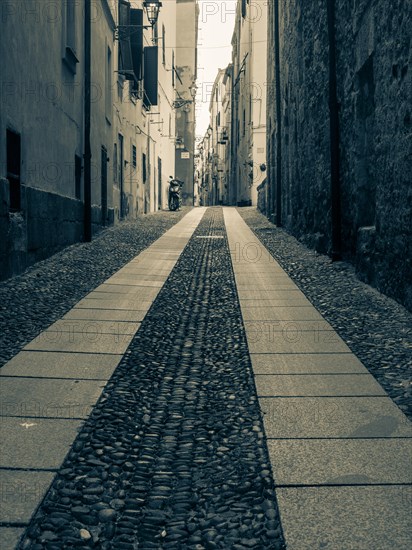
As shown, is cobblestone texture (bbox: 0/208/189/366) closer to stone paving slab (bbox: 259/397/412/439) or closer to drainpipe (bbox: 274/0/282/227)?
stone paving slab (bbox: 259/397/412/439)

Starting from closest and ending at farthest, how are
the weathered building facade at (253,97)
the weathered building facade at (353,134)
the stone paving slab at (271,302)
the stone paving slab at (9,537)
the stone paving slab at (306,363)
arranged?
the stone paving slab at (9,537) → the stone paving slab at (306,363) → the weathered building facade at (353,134) → the stone paving slab at (271,302) → the weathered building facade at (253,97)

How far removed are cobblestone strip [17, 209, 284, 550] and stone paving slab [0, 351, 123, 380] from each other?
105mm

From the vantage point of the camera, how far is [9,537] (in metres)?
1.75

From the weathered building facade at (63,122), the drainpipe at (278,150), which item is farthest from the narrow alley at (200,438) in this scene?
the drainpipe at (278,150)

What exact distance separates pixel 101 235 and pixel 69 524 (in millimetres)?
10617

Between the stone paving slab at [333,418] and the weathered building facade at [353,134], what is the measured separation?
7.52 feet

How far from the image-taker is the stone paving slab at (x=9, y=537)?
171cm

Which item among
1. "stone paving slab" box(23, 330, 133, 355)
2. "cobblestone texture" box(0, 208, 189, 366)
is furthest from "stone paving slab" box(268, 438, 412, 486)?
"cobblestone texture" box(0, 208, 189, 366)

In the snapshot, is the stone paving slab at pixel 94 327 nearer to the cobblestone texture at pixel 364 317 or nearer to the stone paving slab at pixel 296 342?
the stone paving slab at pixel 296 342

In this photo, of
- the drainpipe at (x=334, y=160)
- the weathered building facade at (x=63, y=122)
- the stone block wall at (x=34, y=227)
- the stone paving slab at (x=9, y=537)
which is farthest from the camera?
the drainpipe at (x=334, y=160)

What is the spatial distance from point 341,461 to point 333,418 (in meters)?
→ 0.46

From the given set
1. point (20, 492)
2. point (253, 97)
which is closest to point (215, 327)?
point (20, 492)

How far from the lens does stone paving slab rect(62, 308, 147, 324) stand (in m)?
4.84

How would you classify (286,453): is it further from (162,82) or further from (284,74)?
(162,82)
